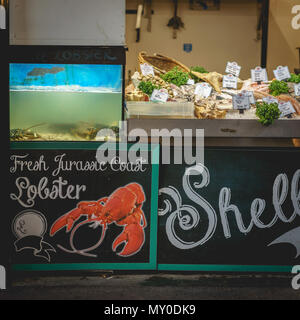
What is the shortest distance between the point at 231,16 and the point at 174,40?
1087mm

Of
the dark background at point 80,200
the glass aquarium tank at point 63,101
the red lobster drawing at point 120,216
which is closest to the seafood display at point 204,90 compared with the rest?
the glass aquarium tank at point 63,101

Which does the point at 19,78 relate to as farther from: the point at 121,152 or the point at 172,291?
the point at 172,291

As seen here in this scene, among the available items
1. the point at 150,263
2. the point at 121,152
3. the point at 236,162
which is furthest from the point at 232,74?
the point at 150,263

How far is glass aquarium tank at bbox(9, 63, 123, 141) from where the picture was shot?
378 centimetres

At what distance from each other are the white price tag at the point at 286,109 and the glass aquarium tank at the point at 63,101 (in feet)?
4.78

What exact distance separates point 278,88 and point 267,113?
2.03ft

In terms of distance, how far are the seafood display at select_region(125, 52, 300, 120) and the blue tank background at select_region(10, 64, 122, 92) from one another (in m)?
0.27

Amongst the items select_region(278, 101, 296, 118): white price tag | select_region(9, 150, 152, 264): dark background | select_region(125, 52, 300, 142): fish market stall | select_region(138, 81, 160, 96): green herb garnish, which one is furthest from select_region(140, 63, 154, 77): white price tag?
select_region(278, 101, 296, 118): white price tag

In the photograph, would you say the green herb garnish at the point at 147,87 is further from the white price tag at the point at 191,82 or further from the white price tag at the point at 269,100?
the white price tag at the point at 269,100

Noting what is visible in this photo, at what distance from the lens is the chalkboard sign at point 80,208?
3.91 metres

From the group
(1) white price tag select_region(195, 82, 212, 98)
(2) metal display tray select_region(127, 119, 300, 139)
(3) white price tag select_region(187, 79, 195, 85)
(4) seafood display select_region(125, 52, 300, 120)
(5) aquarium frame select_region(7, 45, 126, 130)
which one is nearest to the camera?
(5) aquarium frame select_region(7, 45, 126, 130)

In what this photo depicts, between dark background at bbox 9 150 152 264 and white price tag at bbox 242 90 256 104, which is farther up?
white price tag at bbox 242 90 256 104

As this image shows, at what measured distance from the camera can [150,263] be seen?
4.01 meters

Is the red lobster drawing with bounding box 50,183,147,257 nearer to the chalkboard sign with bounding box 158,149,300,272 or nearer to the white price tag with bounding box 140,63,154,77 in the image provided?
the chalkboard sign with bounding box 158,149,300,272
